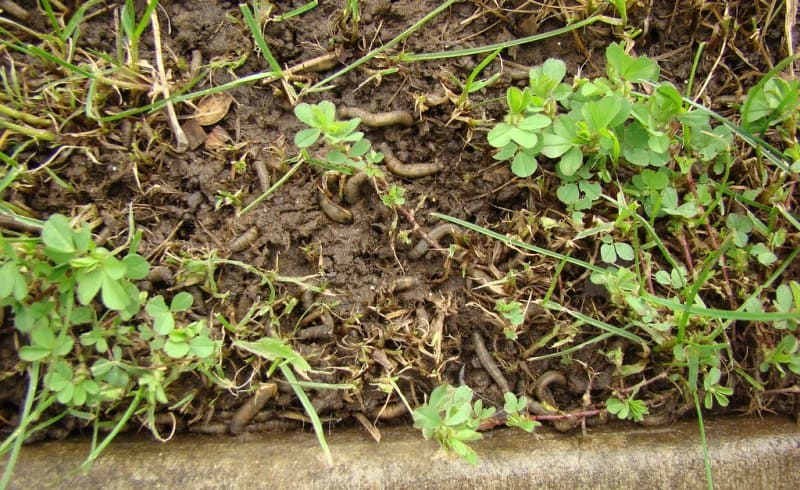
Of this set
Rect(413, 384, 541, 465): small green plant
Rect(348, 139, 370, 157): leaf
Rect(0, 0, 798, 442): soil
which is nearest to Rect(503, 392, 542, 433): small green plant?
Rect(413, 384, 541, 465): small green plant

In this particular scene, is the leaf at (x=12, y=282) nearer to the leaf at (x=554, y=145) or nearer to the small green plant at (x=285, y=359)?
the small green plant at (x=285, y=359)

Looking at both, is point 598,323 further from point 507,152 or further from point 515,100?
point 515,100

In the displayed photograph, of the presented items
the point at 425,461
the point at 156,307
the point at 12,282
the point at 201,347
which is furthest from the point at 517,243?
the point at 12,282

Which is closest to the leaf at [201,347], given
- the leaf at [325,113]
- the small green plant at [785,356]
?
the leaf at [325,113]

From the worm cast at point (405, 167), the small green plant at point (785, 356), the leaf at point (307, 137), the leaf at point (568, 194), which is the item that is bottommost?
the small green plant at point (785, 356)

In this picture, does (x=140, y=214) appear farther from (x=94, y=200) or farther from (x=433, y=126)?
(x=433, y=126)

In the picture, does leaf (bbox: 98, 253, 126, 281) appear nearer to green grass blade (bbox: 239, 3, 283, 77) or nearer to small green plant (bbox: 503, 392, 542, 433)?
green grass blade (bbox: 239, 3, 283, 77)
